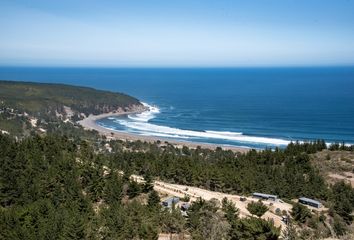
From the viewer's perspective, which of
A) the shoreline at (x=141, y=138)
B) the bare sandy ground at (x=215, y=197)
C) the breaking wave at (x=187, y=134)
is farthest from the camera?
the breaking wave at (x=187, y=134)

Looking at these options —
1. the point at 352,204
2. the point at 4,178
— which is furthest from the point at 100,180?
the point at 352,204

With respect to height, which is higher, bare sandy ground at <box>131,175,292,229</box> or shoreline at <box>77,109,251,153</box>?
bare sandy ground at <box>131,175,292,229</box>

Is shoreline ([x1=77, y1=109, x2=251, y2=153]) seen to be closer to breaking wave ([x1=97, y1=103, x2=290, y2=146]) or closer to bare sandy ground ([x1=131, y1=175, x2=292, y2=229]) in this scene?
breaking wave ([x1=97, y1=103, x2=290, y2=146])

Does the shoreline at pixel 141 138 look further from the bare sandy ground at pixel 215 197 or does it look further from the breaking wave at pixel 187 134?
the bare sandy ground at pixel 215 197

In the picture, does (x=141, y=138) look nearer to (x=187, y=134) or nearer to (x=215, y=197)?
(x=187, y=134)

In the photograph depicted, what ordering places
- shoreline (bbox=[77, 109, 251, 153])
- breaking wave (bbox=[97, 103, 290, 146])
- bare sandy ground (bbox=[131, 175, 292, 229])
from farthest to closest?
breaking wave (bbox=[97, 103, 290, 146]) < shoreline (bbox=[77, 109, 251, 153]) < bare sandy ground (bbox=[131, 175, 292, 229])

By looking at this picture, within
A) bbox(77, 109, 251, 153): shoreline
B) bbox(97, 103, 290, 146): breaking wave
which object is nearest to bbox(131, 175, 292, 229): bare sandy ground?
bbox(77, 109, 251, 153): shoreline

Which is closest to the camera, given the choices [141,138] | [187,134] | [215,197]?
[215,197]

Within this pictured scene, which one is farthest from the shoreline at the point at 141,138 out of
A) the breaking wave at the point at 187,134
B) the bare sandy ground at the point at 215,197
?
the bare sandy ground at the point at 215,197

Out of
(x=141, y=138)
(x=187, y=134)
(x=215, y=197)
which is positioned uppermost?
(x=215, y=197)

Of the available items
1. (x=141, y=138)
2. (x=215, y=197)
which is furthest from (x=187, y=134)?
(x=215, y=197)

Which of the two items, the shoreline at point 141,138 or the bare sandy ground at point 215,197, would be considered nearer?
the bare sandy ground at point 215,197
